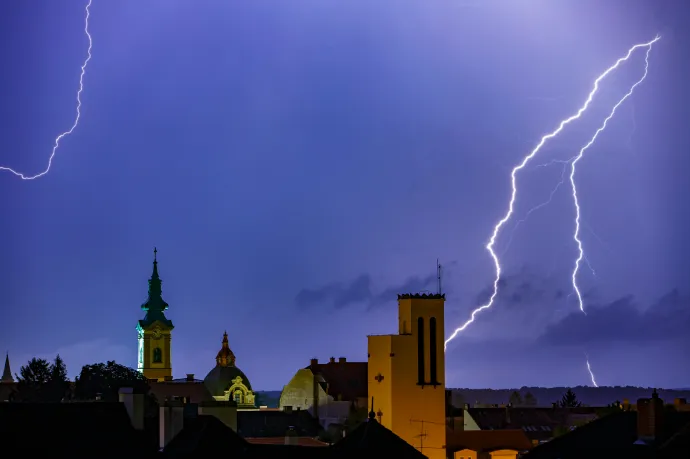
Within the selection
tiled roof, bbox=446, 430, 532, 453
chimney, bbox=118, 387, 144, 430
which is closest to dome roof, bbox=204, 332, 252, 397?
tiled roof, bbox=446, 430, 532, 453

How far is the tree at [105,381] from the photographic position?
85312 mm

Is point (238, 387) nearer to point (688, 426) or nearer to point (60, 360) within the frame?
point (60, 360)

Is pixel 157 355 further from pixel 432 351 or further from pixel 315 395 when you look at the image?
pixel 432 351

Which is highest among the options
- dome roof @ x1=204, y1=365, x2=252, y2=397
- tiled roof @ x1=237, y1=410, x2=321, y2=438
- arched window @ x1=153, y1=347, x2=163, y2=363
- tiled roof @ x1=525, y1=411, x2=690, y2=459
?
arched window @ x1=153, y1=347, x2=163, y2=363

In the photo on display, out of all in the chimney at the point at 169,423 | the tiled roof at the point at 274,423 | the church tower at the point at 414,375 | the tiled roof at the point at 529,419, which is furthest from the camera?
the tiled roof at the point at 529,419

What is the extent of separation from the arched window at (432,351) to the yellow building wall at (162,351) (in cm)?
7557

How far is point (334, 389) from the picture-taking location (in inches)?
3875

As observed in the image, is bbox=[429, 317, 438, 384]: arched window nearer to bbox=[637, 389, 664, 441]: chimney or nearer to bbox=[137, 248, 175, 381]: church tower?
bbox=[637, 389, 664, 441]: chimney

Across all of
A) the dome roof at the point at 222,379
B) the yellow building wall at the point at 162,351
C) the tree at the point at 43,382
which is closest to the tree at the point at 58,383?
the tree at the point at 43,382

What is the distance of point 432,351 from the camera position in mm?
65438

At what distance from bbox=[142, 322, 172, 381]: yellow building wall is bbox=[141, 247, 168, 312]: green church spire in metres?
2.20

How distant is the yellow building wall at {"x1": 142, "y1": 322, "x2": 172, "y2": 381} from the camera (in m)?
139

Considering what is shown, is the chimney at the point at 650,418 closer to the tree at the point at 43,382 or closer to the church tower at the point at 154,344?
the tree at the point at 43,382

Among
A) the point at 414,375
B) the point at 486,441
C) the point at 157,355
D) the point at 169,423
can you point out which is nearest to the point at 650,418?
the point at 169,423
